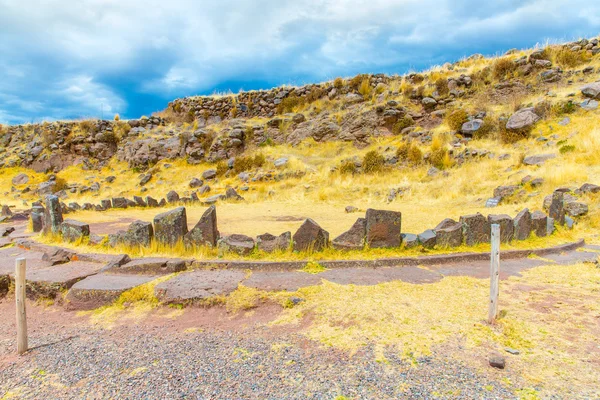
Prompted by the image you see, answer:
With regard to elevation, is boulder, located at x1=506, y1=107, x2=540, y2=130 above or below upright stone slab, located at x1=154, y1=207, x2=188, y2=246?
above

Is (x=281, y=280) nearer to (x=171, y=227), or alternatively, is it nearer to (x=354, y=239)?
(x=354, y=239)

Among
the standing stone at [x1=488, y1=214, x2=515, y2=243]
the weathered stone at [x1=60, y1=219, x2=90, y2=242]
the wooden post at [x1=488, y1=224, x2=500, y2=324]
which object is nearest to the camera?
the wooden post at [x1=488, y1=224, x2=500, y2=324]

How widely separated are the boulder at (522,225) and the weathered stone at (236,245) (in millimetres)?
5444

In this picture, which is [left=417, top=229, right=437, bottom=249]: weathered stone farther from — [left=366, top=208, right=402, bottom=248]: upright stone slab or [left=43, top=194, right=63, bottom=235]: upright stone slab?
[left=43, top=194, right=63, bottom=235]: upright stone slab

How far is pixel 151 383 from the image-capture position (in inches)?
122

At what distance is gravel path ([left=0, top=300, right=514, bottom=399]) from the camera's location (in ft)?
9.49

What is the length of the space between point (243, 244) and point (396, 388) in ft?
14.2

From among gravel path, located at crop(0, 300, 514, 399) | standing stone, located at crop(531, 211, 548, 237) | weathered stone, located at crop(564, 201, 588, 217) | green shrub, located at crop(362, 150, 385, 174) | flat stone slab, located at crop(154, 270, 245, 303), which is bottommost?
gravel path, located at crop(0, 300, 514, 399)

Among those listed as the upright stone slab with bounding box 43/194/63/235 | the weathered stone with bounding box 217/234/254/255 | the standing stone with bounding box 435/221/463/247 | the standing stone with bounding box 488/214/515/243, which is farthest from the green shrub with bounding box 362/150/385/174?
the upright stone slab with bounding box 43/194/63/235

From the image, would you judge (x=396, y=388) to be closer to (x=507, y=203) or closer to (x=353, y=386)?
(x=353, y=386)

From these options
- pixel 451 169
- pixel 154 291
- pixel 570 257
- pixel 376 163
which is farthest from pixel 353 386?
pixel 376 163

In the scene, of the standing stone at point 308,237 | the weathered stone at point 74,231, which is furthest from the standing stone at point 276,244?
the weathered stone at point 74,231

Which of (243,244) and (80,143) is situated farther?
(80,143)

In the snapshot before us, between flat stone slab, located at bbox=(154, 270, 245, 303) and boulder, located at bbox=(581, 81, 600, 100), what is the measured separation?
1892cm
